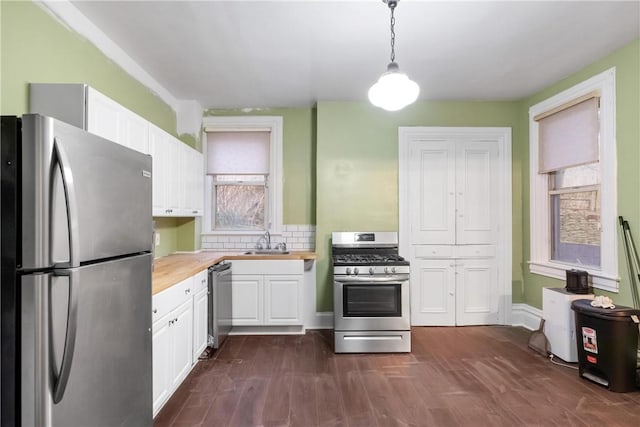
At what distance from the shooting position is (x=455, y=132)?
4.02 meters

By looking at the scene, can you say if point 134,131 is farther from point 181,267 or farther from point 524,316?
point 524,316

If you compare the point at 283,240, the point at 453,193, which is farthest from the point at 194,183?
the point at 453,193

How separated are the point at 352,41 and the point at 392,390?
270cm

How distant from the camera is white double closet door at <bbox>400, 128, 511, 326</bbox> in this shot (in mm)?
3977

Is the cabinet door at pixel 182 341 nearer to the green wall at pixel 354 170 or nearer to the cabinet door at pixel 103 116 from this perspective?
the cabinet door at pixel 103 116

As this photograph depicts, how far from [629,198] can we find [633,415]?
1594 mm

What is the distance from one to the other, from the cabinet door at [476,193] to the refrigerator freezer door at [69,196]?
3.60m

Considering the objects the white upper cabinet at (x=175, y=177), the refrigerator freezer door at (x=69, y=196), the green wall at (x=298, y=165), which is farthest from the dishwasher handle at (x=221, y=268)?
the refrigerator freezer door at (x=69, y=196)

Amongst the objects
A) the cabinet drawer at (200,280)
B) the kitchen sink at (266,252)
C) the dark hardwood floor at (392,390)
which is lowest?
the dark hardwood floor at (392,390)

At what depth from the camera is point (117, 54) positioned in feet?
8.71

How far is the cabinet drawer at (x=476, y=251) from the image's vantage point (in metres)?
3.99

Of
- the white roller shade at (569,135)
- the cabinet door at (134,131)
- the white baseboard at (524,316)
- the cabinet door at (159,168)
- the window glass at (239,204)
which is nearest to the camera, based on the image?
the cabinet door at (134,131)

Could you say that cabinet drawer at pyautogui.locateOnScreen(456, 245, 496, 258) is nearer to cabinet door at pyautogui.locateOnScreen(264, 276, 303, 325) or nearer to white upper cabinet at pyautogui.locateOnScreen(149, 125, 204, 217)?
cabinet door at pyautogui.locateOnScreen(264, 276, 303, 325)

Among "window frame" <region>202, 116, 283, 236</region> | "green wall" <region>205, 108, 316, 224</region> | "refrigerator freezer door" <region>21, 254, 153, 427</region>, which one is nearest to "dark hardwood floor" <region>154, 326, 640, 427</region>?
"refrigerator freezer door" <region>21, 254, 153, 427</region>
